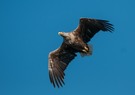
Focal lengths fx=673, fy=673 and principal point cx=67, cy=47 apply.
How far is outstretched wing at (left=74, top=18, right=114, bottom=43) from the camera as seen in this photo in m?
25.8

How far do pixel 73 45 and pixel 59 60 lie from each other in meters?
1.38

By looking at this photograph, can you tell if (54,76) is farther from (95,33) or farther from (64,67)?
(95,33)

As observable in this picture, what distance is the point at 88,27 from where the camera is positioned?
2614 centimetres

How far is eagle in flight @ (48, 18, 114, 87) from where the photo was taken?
25.8 m

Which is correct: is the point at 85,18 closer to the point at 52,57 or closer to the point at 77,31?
the point at 77,31

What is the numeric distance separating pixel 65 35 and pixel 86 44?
2.94 feet

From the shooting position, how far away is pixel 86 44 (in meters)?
26.0

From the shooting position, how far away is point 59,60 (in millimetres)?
26969

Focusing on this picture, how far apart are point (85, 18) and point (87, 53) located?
1.36 metres

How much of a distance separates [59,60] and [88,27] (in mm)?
1913

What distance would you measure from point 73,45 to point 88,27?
954 mm

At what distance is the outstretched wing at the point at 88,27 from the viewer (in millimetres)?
25828

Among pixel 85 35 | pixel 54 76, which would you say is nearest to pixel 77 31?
pixel 85 35

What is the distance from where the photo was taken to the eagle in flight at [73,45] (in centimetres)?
2583
